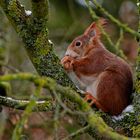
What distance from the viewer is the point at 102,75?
3285mm

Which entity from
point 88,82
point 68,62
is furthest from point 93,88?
point 68,62

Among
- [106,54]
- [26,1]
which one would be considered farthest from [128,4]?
[106,54]

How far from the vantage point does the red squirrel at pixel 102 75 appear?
3214mm

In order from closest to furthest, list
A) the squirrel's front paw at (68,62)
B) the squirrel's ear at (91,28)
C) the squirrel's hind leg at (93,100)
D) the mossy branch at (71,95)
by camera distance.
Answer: the mossy branch at (71,95)
the squirrel's hind leg at (93,100)
the squirrel's front paw at (68,62)
the squirrel's ear at (91,28)

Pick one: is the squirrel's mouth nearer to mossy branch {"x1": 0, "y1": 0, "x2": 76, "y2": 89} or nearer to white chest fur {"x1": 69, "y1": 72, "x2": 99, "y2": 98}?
white chest fur {"x1": 69, "y1": 72, "x2": 99, "y2": 98}

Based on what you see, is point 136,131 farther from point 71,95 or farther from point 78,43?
point 78,43

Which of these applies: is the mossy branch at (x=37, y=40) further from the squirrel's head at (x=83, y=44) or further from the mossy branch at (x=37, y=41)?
the squirrel's head at (x=83, y=44)

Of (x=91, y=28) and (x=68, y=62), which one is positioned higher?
(x=91, y=28)

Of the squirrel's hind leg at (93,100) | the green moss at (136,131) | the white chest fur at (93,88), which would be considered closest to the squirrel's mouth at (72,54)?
the white chest fur at (93,88)

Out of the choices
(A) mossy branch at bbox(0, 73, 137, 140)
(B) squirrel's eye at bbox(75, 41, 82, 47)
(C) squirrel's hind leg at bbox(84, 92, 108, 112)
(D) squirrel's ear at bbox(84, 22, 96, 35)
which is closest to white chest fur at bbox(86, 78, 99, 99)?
(C) squirrel's hind leg at bbox(84, 92, 108, 112)

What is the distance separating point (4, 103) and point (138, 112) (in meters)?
0.62

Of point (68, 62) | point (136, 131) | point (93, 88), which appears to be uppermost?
point (68, 62)

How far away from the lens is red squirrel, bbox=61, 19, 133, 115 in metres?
3.21

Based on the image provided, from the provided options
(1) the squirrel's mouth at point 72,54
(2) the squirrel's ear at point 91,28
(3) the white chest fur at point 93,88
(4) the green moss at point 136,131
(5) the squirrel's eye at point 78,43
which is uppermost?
(5) the squirrel's eye at point 78,43
